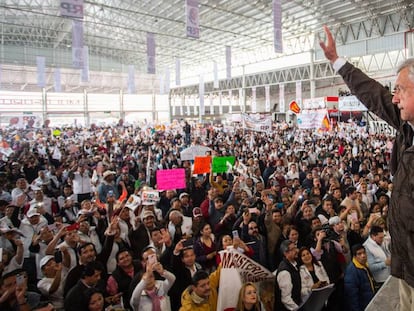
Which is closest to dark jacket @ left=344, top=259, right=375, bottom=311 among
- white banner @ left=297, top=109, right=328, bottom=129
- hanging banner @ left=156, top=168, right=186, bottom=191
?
hanging banner @ left=156, top=168, right=186, bottom=191

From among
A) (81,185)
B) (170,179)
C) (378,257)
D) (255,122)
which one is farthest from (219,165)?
(255,122)

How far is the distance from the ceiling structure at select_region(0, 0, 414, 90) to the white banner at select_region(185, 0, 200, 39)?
10.9 meters

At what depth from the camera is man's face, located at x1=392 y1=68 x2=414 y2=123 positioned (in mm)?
1322

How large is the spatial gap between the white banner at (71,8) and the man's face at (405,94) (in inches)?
425

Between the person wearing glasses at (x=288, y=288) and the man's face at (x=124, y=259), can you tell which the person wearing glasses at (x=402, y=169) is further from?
the man's face at (x=124, y=259)

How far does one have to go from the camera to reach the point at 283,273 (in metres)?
3.38

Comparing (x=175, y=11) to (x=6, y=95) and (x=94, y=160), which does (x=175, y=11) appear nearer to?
(x=94, y=160)

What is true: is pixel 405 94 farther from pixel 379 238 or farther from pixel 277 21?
pixel 277 21

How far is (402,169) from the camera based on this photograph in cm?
131

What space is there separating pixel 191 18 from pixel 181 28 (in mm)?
18065

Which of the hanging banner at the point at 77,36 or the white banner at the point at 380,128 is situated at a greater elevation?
the hanging banner at the point at 77,36

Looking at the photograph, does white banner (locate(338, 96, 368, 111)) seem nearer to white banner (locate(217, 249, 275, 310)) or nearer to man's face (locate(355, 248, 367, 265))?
man's face (locate(355, 248, 367, 265))

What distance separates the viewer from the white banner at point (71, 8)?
10.0 m

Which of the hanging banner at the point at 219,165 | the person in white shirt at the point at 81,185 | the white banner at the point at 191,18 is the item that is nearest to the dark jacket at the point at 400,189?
the hanging banner at the point at 219,165
